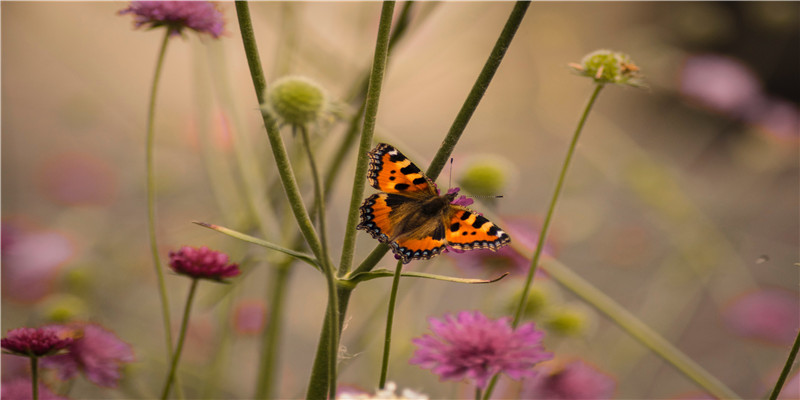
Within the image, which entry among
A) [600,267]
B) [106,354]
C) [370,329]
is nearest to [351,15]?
[370,329]

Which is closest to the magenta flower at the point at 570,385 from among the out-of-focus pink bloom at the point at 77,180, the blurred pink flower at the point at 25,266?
the blurred pink flower at the point at 25,266

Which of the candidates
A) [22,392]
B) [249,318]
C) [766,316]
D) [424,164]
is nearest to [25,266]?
[249,318]

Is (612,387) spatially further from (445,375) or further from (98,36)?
(98,36)

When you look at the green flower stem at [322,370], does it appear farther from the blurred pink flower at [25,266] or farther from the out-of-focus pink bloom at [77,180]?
the out-of-focus pink bloom at [77,180]

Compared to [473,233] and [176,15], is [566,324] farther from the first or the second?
[176,15]

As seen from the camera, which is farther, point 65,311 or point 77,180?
point 77,180

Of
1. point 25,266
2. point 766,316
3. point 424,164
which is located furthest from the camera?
Result: point 766,316
